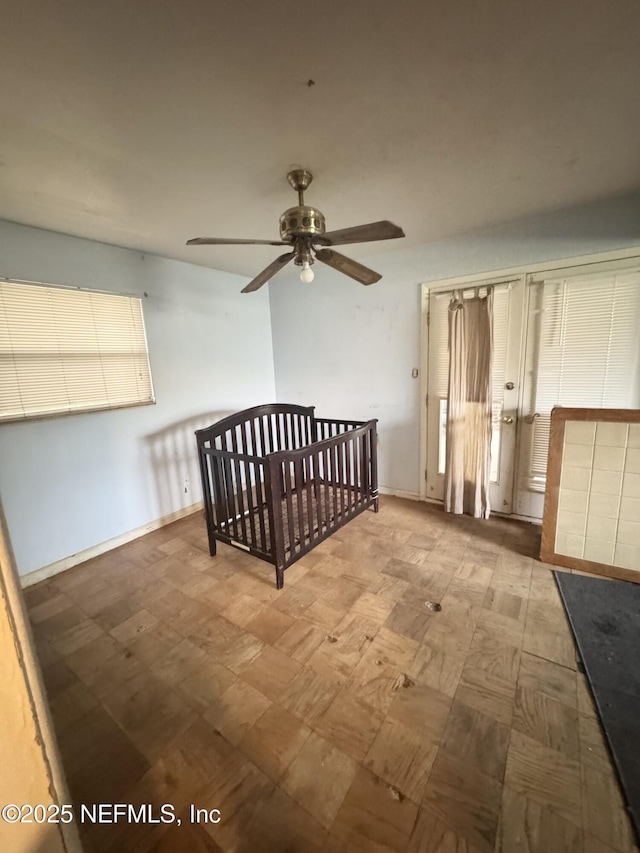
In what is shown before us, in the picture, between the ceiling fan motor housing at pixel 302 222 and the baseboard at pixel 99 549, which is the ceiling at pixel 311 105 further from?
the baseboard at pixel 99 549

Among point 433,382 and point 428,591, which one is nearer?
point 428,591

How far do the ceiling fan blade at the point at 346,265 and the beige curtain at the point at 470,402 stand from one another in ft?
3.73

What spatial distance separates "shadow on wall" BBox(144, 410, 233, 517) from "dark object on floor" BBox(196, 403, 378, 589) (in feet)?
2.41

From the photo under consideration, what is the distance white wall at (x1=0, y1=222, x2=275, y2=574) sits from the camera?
227 cm

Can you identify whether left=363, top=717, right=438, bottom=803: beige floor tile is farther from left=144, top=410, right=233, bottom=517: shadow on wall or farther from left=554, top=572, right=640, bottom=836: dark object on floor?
left=144, top=410, right=233, bottom=517: shadow on wall

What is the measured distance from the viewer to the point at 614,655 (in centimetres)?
158

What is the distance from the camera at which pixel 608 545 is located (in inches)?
83.6

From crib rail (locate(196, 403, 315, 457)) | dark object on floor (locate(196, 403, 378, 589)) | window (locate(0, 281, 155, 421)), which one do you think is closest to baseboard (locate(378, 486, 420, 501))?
dark object on floor (locate(196, 403, 378, 589))

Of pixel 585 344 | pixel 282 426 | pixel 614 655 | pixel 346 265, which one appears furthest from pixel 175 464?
pixel 585 344

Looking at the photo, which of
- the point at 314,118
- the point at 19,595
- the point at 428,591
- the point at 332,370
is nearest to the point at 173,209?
the point at 314,118

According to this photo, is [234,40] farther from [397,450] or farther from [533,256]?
[397,450]

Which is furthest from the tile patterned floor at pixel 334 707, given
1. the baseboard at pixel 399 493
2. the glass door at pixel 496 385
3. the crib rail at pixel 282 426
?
the crib rail at pixel 282 426

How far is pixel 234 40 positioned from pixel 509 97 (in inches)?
41.0

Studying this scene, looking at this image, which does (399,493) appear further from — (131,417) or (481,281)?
→ (131,417)
